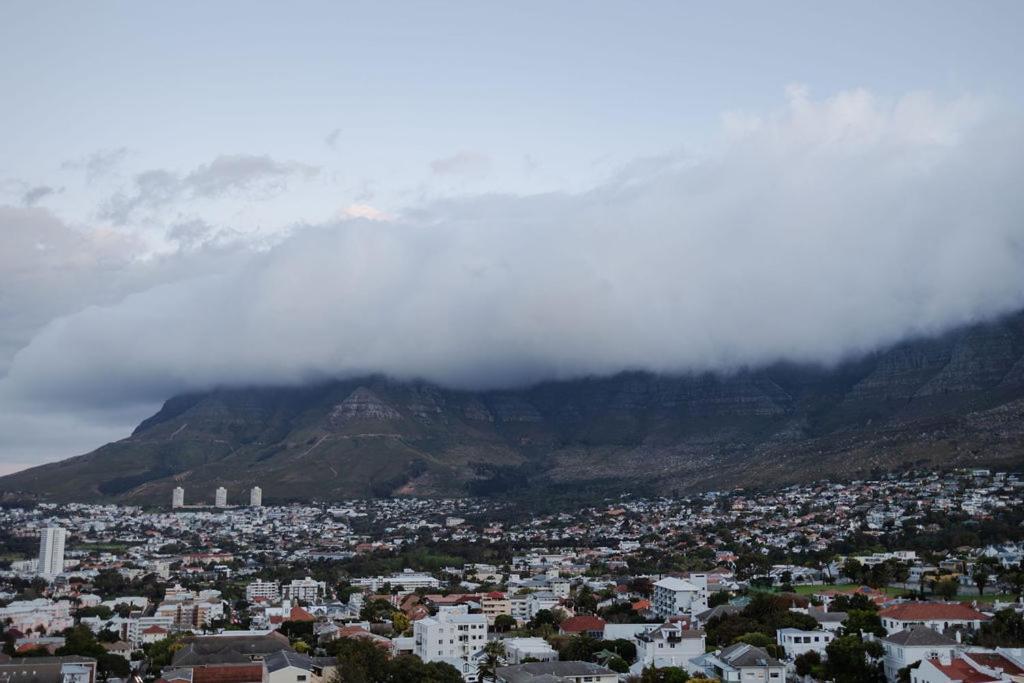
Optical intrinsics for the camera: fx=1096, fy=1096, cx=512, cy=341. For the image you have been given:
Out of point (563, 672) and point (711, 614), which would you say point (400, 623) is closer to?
point (711, 614)

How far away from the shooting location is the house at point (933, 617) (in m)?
54.5

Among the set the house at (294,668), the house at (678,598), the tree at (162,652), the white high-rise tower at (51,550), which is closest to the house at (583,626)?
the house at (678,598)

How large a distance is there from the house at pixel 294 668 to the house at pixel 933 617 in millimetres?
28072

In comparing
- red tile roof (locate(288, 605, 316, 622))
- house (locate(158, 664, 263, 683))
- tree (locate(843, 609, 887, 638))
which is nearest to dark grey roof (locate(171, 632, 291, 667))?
house (locate(158, 664, 263, 683))

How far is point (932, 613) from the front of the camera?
5516 cm

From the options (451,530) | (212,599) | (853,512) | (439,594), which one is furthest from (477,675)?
(451,530)

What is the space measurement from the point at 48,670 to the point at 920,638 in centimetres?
4193

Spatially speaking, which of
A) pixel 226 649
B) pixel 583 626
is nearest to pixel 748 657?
pixel 583 626

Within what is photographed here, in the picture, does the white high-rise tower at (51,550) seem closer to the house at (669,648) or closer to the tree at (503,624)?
the tree at (503,624)

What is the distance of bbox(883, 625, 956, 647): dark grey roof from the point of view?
47406 mm

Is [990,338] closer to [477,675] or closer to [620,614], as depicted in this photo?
[620,614]

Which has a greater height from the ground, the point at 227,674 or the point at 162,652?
the point at 227,674

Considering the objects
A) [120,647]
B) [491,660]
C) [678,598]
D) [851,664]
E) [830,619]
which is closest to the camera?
[851,664]

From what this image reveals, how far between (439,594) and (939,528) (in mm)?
44376
